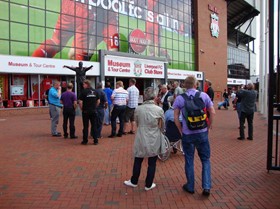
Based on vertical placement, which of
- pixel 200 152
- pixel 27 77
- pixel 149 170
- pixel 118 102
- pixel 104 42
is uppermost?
pixel 104 42

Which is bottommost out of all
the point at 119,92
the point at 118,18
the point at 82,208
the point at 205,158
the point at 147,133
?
the point at 82,208

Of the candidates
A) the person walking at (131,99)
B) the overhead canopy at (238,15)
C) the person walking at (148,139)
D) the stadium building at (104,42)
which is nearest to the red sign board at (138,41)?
the stadium building at (104,42)

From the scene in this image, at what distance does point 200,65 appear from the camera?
38.9 meters

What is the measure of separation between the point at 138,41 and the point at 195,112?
83.0 feet

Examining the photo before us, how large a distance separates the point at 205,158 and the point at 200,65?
35582 mm

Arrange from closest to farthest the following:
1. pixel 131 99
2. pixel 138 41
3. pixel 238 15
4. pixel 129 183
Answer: pixel 129 183
pixel 131 99
pixel 138 41
pixel 238 15

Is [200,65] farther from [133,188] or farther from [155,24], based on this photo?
[133,188]

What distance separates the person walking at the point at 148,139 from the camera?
4.55 metres

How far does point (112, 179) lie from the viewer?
16.7 ft

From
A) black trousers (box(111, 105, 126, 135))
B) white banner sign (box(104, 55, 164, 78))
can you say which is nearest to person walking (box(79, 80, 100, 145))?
black trousers (box(111, 105, 126, 135))

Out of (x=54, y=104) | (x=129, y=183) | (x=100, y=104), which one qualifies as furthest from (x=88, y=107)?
(x=129, y=183)

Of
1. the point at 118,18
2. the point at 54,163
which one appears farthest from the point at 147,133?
the point at 118,18

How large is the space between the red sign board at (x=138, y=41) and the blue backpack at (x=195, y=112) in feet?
79.8

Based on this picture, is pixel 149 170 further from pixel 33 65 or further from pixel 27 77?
pixel 27 77
